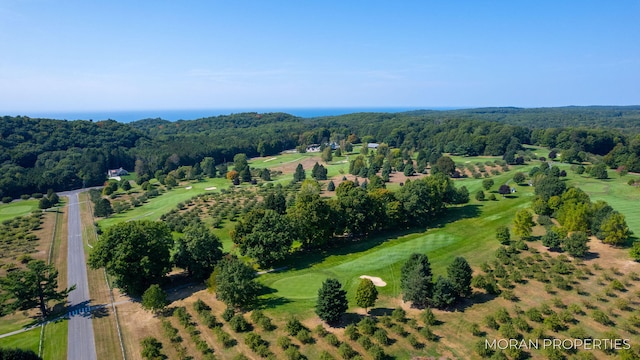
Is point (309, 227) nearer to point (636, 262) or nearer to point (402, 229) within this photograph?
point (402, 229)

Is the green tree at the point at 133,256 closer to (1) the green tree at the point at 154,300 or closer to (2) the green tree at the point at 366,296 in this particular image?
(1) the green tree at the point at 154,300

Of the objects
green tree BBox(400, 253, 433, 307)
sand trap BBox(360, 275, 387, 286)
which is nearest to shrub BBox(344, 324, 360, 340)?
green tree BBox(400, 253, 433, 307)

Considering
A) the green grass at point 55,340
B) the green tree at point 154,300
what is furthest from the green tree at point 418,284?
the green grass at point 55,340

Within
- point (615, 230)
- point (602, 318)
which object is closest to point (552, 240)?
point (615, 230)

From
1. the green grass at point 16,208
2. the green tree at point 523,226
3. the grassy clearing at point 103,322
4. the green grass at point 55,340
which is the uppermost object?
the green tree at point 523,226

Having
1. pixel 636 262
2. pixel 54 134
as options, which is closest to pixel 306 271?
pixel 636 262

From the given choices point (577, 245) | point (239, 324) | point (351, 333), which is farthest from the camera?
point (577, 245)

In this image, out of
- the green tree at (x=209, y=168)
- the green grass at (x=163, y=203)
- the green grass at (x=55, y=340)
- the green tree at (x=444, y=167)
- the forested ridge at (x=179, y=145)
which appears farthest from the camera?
the green tree at (x=209, y=168)

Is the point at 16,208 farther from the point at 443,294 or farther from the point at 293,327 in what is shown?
the point at 443,294
